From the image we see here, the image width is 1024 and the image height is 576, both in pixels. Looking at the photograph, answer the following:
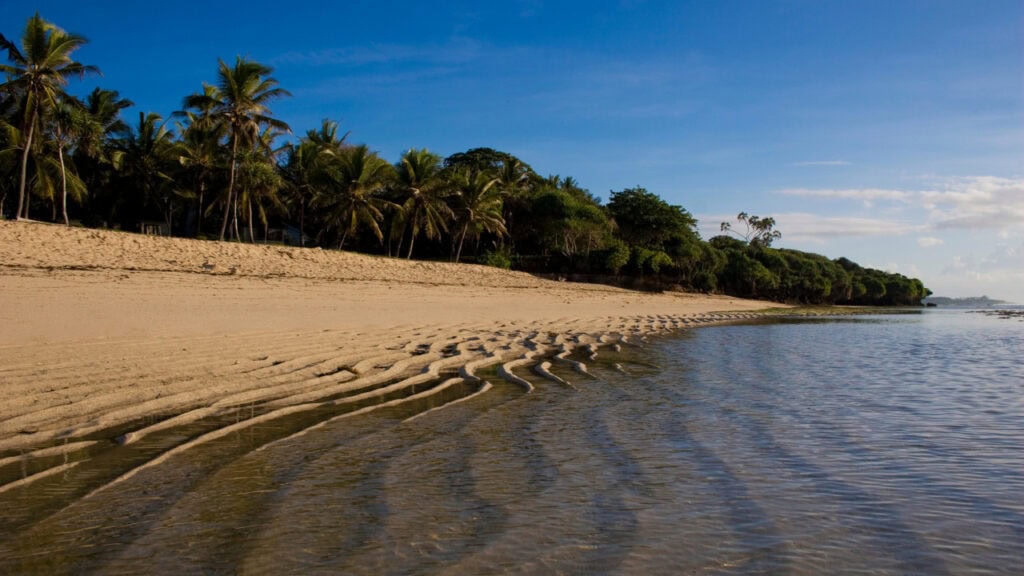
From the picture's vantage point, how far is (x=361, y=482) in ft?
13.7

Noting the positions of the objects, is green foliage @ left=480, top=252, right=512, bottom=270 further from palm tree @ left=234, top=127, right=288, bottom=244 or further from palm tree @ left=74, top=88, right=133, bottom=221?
palm tree @ left=74, top=88, right=133, bottom=221

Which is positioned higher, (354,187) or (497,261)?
(354,187)

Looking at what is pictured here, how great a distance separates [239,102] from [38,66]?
26.5 feet

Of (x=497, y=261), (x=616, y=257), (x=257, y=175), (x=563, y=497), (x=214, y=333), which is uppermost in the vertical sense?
(x=257, y=175)

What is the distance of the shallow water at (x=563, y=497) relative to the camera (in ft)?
9.89

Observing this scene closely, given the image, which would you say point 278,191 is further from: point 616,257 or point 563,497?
point 563,497

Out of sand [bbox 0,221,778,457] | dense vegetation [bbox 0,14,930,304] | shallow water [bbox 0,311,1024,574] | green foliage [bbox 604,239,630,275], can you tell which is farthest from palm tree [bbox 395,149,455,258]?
shallow water [bbox 0,311,1024,574]

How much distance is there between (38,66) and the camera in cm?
2603

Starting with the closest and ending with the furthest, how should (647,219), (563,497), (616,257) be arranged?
(563,497), (616,257), (647,219)

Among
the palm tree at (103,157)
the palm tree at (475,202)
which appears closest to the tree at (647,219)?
the palm tree at (475,202)

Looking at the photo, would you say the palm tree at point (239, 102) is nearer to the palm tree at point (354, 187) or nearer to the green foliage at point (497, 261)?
the palm tree at point (354, 187)

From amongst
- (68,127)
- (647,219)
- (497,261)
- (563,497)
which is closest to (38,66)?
(68,127)

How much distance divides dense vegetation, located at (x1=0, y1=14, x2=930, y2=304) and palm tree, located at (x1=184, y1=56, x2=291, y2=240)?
7 centimetres

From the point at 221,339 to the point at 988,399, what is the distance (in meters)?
10.3
